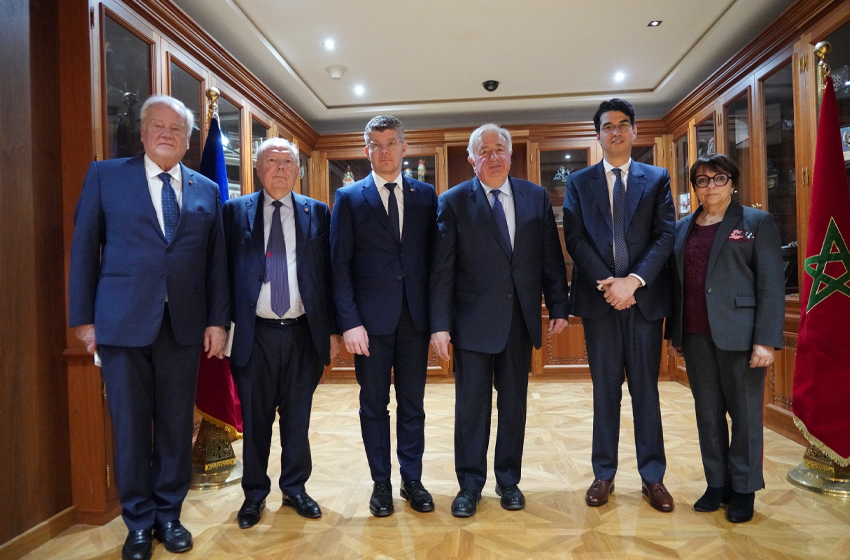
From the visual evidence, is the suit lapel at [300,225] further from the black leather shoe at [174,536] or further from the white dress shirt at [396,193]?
the black leather shoe at [174,536]

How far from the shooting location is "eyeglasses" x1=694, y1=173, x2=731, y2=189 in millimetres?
2037

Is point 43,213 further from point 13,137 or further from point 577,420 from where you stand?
point 577,420

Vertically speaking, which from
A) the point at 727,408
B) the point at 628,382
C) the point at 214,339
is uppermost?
the point at 214,339

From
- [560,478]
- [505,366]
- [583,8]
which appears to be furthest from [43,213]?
[583,8]

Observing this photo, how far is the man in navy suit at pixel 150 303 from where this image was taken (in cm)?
177

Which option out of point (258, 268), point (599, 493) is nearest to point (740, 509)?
point (599, 493)

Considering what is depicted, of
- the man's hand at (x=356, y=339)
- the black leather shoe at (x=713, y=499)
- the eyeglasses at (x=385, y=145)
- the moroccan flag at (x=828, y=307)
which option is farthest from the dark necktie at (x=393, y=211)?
the moroccan flag at (x=828, y=307)

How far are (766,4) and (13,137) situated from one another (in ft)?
13.1

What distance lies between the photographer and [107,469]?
215cm

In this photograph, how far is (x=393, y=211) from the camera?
2094 millimetres

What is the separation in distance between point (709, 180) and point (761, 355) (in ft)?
2.27

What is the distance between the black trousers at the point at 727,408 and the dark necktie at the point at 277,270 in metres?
1.61

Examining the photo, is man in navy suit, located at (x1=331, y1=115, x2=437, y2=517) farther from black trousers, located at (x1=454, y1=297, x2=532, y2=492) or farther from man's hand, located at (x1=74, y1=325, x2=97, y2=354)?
man's hand, located at (x1=74, y1=325, x2=97, y2=354)

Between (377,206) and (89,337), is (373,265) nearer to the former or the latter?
(377,206)
